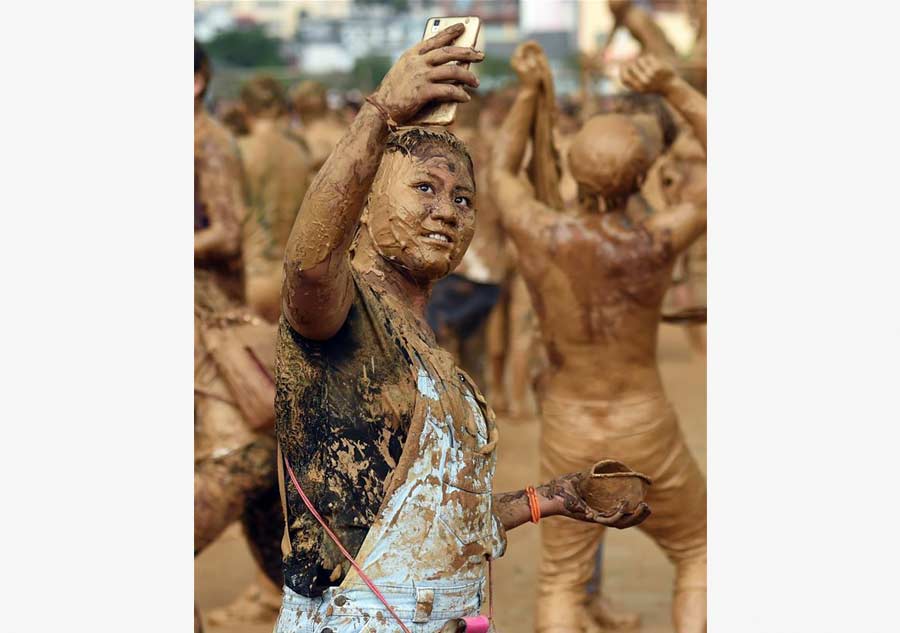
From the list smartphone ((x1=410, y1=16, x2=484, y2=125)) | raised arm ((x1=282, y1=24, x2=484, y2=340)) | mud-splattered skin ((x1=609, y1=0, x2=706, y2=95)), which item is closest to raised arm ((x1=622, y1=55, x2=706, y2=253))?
mud-splattered skin ((x1=609, y1=0, x2=706, y2=95))

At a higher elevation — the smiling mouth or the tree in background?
the smiling mouth

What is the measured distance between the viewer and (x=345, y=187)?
8.12 feet

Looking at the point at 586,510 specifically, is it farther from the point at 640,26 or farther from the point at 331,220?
the point at 640,26

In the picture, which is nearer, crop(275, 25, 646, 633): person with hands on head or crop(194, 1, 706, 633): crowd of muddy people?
crop(275, 25, 646, 633): person with hands on head

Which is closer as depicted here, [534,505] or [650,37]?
[534,505]

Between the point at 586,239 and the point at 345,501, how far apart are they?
9.20 ft

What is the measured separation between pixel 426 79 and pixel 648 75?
299cm

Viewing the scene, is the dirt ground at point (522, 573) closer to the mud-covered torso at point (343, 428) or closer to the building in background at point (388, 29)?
the mud-covered torso at point (343, 428)

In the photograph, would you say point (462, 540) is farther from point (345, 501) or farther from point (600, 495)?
point (600, 495)

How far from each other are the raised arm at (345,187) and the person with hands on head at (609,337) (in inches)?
109

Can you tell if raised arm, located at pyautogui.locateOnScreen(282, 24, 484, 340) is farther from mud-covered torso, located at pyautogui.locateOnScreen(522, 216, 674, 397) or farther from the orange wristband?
mud-covered torso, located at pyautogui.locateOnScreen(522, 216, 674, 397)

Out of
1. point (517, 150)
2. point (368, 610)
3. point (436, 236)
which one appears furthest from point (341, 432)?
point (517, 150)

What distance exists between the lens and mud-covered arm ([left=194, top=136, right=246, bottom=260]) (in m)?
5.64

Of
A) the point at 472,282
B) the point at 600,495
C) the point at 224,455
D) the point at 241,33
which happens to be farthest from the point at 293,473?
the point at 241,33
